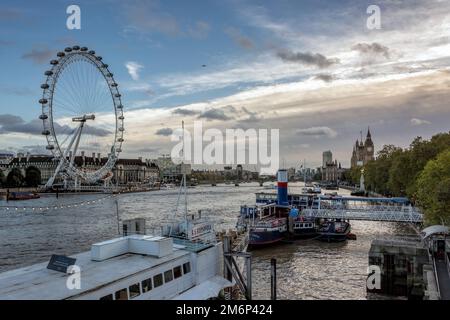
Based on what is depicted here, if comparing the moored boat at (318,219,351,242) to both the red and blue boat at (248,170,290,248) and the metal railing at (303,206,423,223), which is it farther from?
the red and blue boat at (248,170,290,248)

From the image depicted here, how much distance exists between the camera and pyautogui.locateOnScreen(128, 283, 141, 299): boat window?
48.6ft

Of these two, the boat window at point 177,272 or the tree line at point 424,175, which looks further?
the tree line at point 424,175

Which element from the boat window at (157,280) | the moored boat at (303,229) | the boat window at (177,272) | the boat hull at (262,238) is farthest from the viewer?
the moored boat at (303,229)

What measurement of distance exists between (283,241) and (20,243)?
84.4 ft

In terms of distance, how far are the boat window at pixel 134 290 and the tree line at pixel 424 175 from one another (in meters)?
→ 25.0

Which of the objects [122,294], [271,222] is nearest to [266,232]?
[271,222]

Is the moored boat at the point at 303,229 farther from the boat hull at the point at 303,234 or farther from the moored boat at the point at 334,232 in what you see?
the moored boat at the point at 334,232

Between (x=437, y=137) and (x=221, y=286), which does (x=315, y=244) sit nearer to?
(x=221, y=286)

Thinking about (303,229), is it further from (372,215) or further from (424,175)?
(424,175)

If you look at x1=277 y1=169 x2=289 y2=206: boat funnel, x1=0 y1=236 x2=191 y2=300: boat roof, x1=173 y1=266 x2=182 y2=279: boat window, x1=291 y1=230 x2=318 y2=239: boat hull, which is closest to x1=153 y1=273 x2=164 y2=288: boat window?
x1=0 y1=236 x2=191 y2=300: boat roof

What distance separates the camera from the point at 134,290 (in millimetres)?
14930

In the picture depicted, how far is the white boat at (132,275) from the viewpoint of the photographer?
43.2 feet

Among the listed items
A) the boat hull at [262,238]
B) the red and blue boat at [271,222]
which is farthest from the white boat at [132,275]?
the red and blue boat at [271,222]
